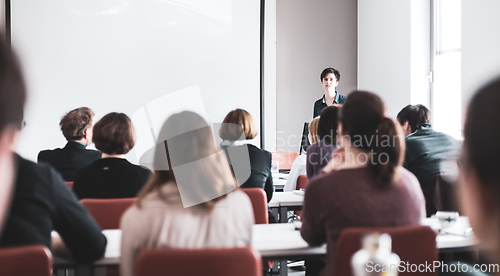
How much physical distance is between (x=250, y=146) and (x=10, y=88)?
2.49 m

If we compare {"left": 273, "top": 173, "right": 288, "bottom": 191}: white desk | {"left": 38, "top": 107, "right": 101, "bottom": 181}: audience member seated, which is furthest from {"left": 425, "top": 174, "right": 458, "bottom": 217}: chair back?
{"left": 38, "top": 107, "right": 101, "bottom": 181}: audience member seated

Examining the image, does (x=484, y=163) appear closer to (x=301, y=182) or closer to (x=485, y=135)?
(x=485, y=135)

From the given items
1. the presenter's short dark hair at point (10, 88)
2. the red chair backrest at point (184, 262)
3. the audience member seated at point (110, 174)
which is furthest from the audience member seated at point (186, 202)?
the audience member seated at point (110, 174)

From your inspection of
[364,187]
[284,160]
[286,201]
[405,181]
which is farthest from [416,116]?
[284,160]

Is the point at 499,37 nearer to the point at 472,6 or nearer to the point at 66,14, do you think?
the point at 472,6

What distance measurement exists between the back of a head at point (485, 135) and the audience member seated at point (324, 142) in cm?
215

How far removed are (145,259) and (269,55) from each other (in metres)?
4.90

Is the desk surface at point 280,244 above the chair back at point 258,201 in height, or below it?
below

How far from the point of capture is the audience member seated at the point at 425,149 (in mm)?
2936

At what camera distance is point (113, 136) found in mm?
2334

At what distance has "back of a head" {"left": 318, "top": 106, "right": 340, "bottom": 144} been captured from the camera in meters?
2.77

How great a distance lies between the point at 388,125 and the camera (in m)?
1.59

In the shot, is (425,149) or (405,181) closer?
(405,181)

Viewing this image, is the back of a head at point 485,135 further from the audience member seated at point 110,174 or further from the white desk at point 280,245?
the audience member seated at point 110,174
